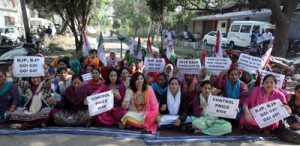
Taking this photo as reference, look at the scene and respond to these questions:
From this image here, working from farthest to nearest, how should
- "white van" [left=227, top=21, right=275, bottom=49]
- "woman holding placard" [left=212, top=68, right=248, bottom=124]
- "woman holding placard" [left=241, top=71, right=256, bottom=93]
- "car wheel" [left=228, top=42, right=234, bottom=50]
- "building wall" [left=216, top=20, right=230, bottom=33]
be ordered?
"building wall" [left=216, top=20, right=230, bottom=33] → "car wheel" [left=228, top=42, right=234, bottom=50] → "white van" [left=227, top=21, right=275, bottom=49] → "woman holding placard" [left=241, top=71, right=256, bottom=93] → "woman holding placard" [left=212, top=68, right=248, bottom=124]

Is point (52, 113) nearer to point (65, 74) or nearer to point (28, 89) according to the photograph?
point (28, 89)

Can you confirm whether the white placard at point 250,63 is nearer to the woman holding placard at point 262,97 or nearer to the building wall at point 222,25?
the woman holding placard at point 262,97

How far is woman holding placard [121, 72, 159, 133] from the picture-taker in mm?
4004

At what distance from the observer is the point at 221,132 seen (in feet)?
13.0

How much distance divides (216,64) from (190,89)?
0.80m

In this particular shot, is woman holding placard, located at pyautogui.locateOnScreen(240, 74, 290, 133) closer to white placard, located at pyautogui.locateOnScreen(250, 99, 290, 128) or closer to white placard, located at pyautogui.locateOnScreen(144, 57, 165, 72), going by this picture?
white placard, located at pyautogui.locateOnScreen(250, 99, 290, 128)

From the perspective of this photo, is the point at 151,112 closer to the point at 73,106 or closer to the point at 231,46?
the point at 73,106

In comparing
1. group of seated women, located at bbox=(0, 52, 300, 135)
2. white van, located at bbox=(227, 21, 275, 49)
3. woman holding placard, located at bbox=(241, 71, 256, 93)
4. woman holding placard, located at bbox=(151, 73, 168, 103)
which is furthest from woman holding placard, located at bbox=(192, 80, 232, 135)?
white van, located at bbox=(227, 21, 275, 49)

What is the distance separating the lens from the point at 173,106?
423 centimetres

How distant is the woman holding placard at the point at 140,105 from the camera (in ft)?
13.1

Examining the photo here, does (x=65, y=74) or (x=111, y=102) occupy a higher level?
(x=65, y=74)

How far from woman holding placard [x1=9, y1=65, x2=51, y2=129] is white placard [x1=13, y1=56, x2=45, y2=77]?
16 cm

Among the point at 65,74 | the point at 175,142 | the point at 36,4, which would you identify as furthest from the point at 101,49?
the point at 36,4

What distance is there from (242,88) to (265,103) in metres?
0.63
